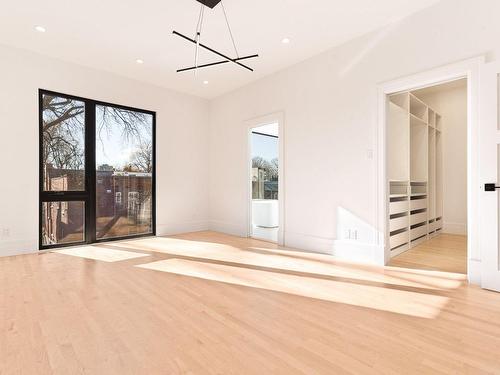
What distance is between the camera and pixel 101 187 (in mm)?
5035

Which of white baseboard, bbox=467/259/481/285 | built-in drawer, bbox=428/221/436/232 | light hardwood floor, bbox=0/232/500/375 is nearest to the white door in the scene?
white baseboard, bbox=467/259/481/285

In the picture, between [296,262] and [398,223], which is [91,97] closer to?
[296,262]

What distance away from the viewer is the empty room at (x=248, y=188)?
6.00 ft

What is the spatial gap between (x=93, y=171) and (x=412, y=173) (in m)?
5.72

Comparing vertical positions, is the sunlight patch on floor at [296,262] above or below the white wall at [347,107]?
below

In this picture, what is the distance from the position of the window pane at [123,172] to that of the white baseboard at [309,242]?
2.87 m

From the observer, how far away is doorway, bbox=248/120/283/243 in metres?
5.71

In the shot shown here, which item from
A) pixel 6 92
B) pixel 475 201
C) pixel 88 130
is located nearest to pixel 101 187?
pixel 88 130

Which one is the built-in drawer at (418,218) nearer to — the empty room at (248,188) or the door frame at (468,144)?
→ the empty room at (248,188)

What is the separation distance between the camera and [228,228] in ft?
19.7

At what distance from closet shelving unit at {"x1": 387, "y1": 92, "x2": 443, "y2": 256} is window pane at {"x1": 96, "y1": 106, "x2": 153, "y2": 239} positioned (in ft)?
14.3

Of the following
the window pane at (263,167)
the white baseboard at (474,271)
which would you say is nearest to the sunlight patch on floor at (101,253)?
the window pane at (263,167)

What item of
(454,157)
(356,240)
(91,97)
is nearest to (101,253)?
(91,97)

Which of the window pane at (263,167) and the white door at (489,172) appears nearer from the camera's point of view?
the white door at (489,172)
